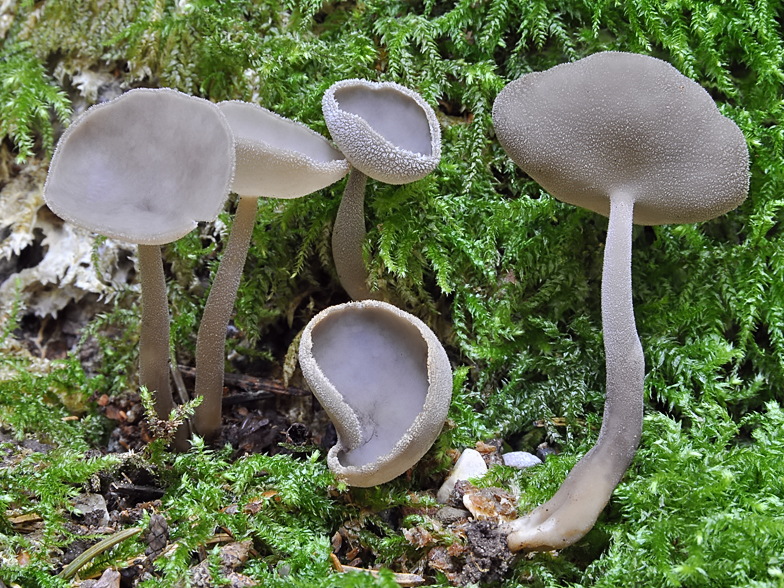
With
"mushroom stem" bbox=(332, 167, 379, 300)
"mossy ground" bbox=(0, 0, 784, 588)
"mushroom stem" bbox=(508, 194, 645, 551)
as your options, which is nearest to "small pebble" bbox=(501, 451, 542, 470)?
"mossy ground" bbox=(0, 0, 784, 588)

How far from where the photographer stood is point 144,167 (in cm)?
160

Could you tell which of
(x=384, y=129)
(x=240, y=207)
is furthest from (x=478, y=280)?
(x=240, y=207)

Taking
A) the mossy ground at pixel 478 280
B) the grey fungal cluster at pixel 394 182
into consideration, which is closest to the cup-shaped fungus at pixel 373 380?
the grey fungal cluster at pixel 394 182

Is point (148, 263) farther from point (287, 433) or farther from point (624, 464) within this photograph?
point (624, 464)

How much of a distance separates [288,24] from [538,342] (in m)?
1.51

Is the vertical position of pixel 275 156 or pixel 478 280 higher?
pixel 275 156

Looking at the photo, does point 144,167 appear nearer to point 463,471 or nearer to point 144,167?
point 144,167

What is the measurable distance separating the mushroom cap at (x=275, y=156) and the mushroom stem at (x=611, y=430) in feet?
2.77

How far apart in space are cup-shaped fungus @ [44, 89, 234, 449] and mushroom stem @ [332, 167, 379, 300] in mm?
583

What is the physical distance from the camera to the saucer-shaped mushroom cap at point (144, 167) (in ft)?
4.58

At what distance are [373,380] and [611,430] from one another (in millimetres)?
690

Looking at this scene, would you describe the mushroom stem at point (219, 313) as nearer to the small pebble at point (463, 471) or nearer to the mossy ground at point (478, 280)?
the mossy ground at point (478, 280)

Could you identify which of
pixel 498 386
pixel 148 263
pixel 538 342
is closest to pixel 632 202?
pixel 538 342

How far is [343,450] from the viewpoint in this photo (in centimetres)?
171
